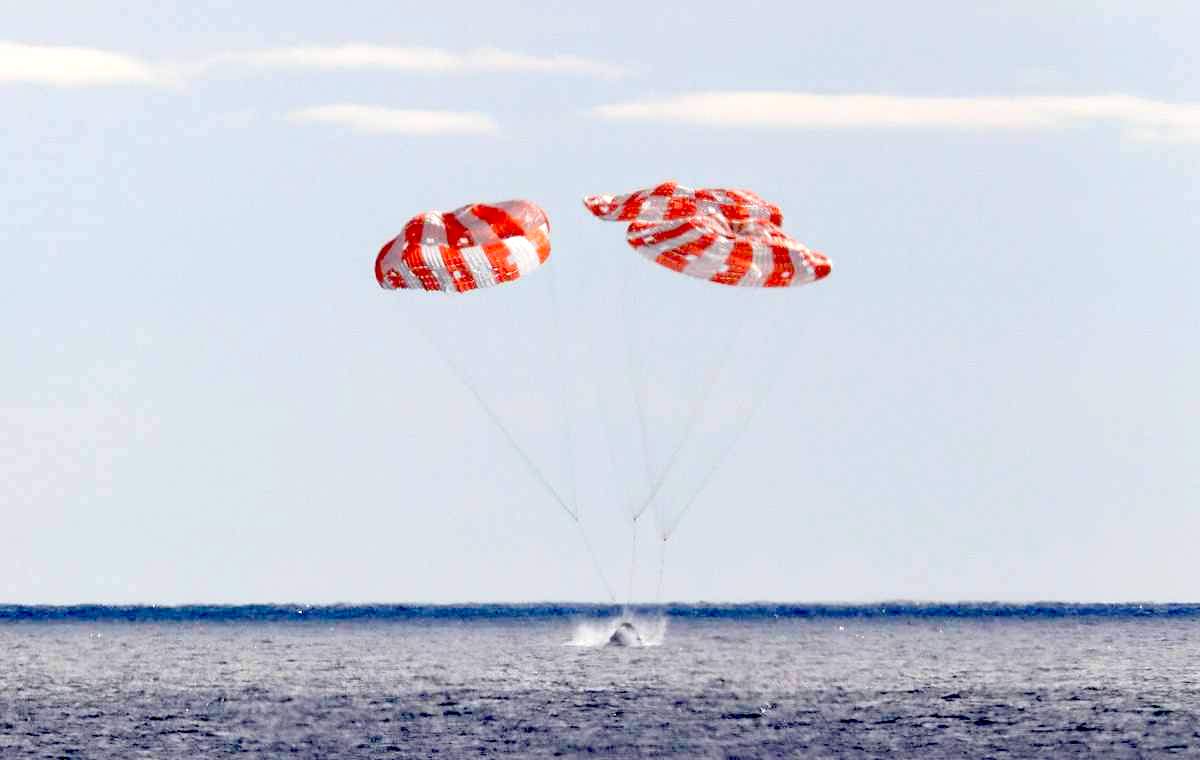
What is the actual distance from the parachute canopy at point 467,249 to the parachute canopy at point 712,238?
2210 mm

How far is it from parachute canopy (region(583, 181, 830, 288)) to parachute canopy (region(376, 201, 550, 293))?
2.21 m

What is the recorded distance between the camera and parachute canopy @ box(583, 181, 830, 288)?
44312mm

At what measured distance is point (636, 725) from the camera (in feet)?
178

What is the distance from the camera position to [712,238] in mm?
44500

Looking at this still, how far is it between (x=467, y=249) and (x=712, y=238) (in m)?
5.41

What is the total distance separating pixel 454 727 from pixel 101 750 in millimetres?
9820

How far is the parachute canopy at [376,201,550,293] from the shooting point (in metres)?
43.6

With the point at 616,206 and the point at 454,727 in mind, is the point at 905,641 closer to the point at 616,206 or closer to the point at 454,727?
the point at 454,727

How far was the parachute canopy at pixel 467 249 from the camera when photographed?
43562mm

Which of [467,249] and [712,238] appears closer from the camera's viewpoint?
[467,249]

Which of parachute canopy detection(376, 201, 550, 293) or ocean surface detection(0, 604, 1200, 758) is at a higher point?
parachute canopy detection(376, 201, 550, 293)

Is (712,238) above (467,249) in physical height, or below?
above

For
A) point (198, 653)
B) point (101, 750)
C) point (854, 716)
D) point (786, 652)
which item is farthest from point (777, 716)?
point (198, 653)

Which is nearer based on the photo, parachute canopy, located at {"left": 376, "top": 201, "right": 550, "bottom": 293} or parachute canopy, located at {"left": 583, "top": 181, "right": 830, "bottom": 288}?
parachute canopy, located at {"left": 376, "top": 201, "right": 550, "bottom": 293}
